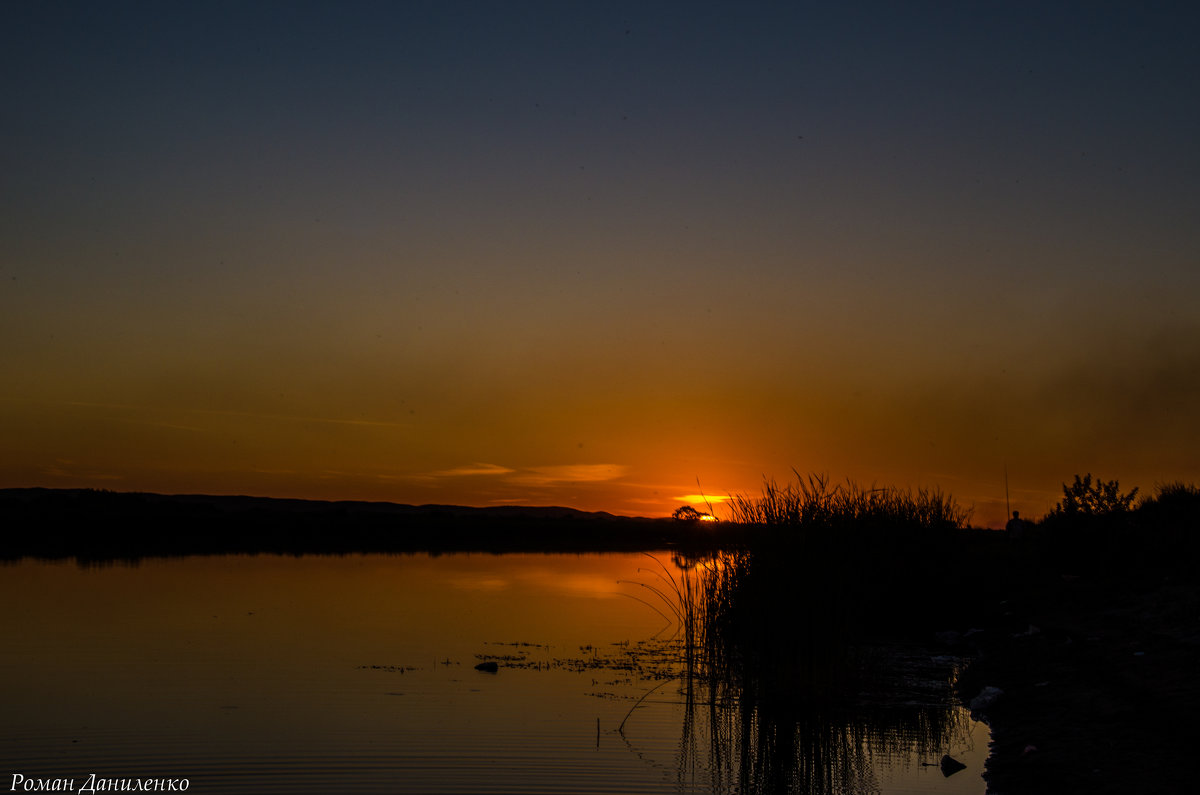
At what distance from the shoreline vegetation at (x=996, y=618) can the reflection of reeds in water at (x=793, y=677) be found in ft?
0.11

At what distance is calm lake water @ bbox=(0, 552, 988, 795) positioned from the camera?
31.9 feet

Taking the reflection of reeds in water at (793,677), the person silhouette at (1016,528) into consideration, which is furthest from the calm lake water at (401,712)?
the person silhouette at (1016,528)

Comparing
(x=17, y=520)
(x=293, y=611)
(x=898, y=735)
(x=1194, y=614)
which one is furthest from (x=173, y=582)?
(x=17, y=520)

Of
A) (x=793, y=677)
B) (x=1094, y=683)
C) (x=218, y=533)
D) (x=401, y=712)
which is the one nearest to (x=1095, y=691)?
(x=1094, y=683)

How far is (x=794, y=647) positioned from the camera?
1311cm

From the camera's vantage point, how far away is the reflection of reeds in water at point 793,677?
10484 millimetres

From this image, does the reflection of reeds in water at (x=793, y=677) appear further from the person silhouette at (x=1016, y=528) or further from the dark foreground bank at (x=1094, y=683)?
the person silhouette at (x=1016, y=528)

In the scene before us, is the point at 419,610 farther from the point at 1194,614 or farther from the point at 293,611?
the point at 1194,614

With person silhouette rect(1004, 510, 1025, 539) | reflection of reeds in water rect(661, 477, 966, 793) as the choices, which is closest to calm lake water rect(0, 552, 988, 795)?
reflection of reeds in water rect(661, 477, 966, 793)

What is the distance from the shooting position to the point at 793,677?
13.0 m

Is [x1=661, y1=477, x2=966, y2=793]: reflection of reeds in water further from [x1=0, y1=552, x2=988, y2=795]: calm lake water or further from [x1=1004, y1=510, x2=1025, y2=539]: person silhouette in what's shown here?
[x1=1004, y1=510, x2=1025, y2=539]: person silhouette

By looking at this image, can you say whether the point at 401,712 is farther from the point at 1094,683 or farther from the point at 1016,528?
the point at 1016,528

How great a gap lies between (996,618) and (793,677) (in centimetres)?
1040

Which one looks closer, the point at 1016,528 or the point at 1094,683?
the point at 1094,683
